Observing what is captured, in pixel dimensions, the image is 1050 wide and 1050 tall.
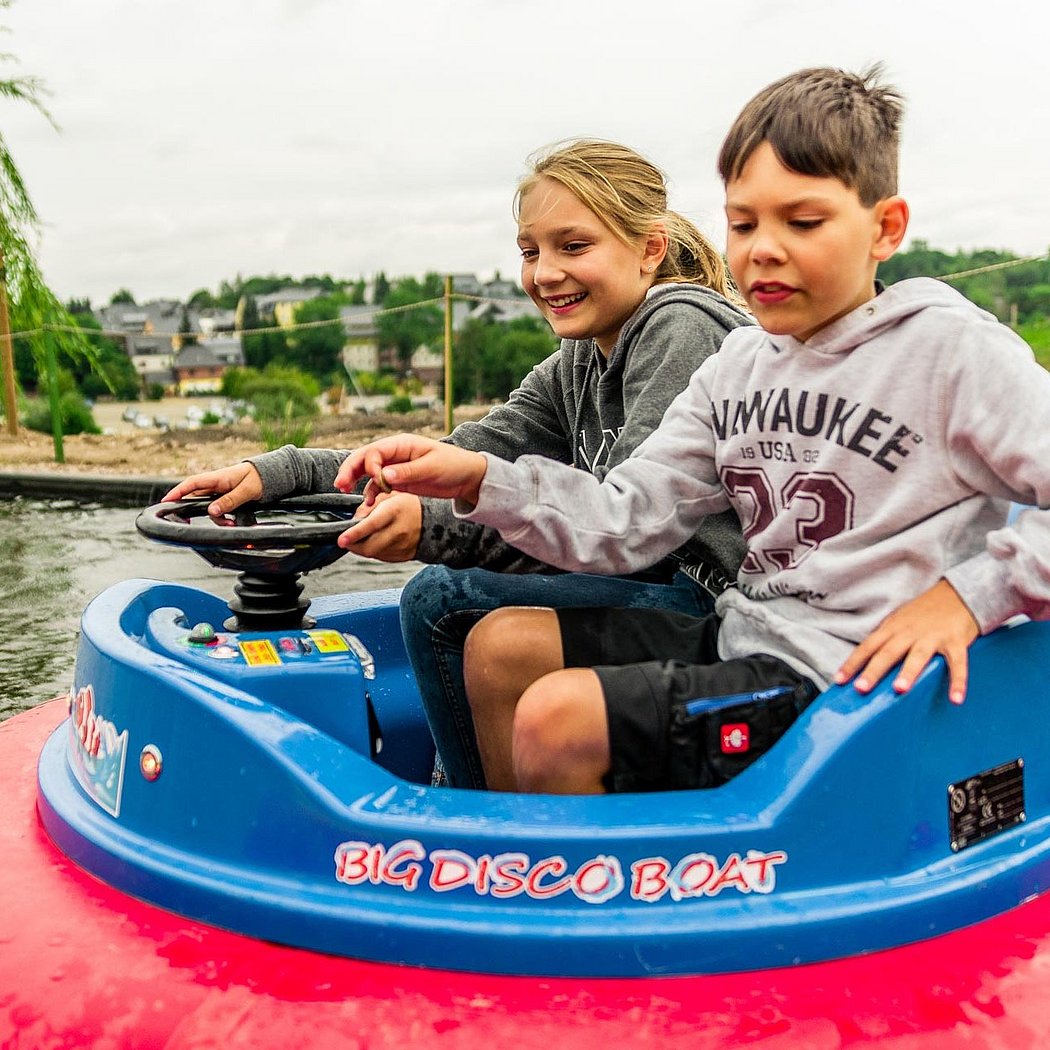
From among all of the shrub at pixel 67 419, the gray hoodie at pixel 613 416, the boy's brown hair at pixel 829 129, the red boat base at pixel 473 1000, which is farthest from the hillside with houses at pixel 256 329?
the red boat base at pixel 473 1000

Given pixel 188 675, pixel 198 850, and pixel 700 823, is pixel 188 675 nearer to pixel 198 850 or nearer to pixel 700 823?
pixel 198 850

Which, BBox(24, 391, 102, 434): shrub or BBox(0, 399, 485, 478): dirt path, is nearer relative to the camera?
BBox(0, 399, 485, 478): dirt path

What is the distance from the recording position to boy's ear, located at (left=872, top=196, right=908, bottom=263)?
54.7 inches

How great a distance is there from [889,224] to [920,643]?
19.2 inches

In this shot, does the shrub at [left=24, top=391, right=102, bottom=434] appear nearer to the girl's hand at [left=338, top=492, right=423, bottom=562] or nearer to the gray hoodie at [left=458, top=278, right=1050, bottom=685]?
the girl's hand at [left=338, top=492, right=423, bottom=562]

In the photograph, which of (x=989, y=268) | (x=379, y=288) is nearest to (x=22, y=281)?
(x=989, y=268)

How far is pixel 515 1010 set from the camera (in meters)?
1.21

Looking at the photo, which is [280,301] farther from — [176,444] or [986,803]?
[986,803]

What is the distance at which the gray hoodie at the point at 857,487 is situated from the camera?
1316 mm

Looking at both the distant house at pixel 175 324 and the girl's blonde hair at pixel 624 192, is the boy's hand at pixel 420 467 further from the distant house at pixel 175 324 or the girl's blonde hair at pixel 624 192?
the distant house at pixel 175 324

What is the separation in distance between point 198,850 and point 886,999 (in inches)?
30.6

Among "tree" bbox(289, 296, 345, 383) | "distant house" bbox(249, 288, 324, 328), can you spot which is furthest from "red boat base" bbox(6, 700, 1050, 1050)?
"distant house" bbox(249, 288, 324, 328)

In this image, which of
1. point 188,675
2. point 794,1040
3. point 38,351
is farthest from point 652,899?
point 38,351

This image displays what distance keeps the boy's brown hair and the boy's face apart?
1cm
